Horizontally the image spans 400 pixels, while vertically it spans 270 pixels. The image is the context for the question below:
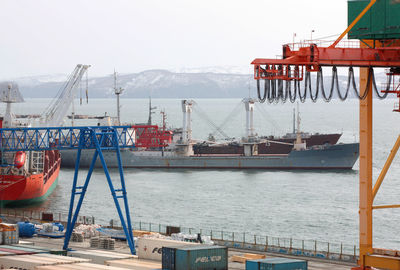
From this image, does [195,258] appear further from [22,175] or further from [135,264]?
[22,175]

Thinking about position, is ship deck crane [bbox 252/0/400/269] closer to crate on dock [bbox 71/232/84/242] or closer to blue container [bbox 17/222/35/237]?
crate on dock [bbox 71/232/84/242]

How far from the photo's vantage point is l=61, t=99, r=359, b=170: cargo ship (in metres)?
103

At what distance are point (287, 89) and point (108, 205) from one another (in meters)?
37.4

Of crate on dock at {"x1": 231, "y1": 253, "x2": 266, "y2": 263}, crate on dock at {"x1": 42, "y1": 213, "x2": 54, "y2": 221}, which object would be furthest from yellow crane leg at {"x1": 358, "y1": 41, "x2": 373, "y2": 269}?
crate on dock at {"x1": 42, "y1": 213, "x2": 54, "y2": 221}

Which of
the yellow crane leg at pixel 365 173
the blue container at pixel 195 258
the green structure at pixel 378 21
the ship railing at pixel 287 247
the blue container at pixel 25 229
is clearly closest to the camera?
the blue container at pixel 195 258

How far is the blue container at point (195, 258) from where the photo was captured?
96.5 ft

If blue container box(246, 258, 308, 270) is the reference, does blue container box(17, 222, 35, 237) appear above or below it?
below

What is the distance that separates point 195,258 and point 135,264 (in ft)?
14.8

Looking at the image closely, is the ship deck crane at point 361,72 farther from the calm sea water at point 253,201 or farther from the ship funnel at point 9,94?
the ship funnel at point 9,94

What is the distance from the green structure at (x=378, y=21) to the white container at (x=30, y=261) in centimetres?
1597

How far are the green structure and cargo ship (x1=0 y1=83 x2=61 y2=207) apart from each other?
38592 mm

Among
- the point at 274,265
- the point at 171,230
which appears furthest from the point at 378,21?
the point at 171,230

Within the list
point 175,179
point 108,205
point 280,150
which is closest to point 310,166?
point 280,150

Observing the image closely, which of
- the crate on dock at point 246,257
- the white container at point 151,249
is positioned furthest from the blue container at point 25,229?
the crate on dock at point 246,257
